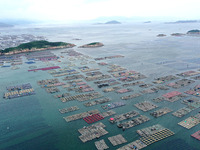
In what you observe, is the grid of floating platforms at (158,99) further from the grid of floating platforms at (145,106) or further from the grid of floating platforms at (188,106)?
the grid of floating platforms at (188,106)

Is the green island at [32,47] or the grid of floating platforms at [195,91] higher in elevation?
the green island at [32,47]

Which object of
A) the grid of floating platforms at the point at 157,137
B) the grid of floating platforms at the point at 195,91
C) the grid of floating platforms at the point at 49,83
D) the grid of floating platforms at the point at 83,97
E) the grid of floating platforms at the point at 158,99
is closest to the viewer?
the grid of floating platforms at the point at 157,137

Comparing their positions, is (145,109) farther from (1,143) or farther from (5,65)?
(5,65)

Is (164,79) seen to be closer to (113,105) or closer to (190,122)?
(113,105)

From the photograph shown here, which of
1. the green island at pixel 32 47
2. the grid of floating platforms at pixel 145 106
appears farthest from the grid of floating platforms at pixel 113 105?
the green island at pixel 32 47

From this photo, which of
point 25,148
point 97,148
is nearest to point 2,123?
point 25,148

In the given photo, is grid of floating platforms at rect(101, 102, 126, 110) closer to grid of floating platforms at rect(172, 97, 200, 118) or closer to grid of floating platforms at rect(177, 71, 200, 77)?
grid of floating platforms at rect(172, 97, 200, 118)

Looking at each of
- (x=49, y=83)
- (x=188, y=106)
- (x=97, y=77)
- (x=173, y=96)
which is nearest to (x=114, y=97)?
(x=173, y=96)
